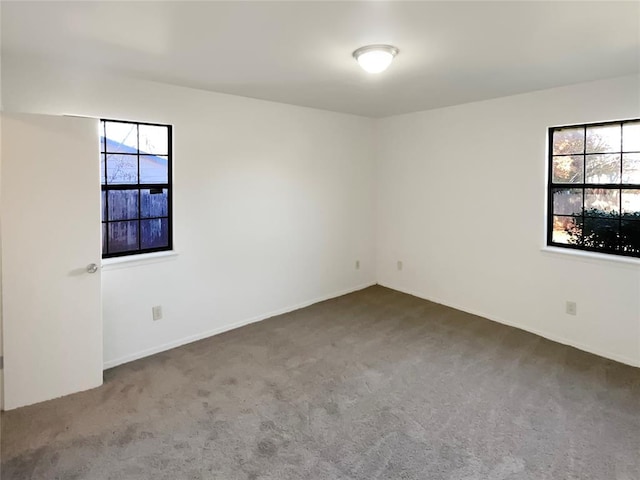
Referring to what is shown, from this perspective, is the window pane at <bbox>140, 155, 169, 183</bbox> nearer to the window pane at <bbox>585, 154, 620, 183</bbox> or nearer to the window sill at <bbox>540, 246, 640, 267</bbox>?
the window sill at <bbox>540, 246, 640, 267</bbox>

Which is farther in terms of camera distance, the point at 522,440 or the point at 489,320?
the point at 489,320

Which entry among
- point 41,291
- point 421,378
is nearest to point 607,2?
point 421,378

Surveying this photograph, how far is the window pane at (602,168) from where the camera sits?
3531mm

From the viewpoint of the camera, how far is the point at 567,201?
3.87m

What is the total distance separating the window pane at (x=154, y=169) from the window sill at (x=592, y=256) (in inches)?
146

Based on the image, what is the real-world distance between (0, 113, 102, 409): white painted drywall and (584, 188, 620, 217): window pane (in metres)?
4.23

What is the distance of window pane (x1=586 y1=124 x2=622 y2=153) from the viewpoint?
11.5 feet

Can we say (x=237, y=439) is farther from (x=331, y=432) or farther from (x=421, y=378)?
(x=421, y=378)

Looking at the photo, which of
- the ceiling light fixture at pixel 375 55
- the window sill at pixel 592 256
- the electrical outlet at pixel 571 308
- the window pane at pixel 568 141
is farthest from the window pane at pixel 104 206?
the electrical outlet at pixel 571 308

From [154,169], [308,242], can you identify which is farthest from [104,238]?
[308,242]

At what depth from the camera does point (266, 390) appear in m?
3.00

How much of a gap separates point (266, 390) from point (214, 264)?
59.5 inches

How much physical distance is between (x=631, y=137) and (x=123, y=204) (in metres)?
4.41

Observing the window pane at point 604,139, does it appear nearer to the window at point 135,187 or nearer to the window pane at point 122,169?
the window at point 135,187
